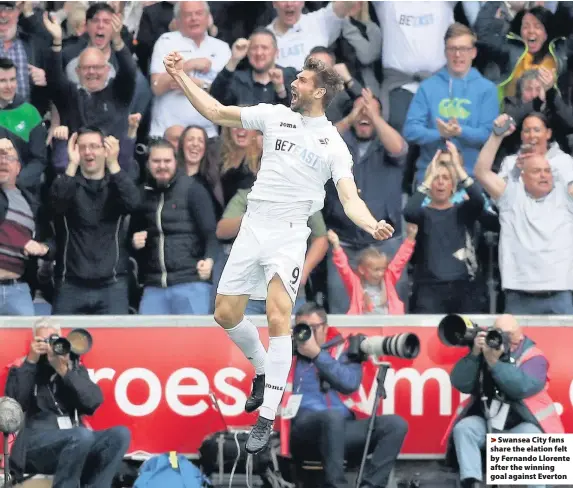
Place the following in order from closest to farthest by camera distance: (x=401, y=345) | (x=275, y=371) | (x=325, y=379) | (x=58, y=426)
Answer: (x=275, y=371) → (x=401, y=345) → (x=58, y=426) → (x=325, y=379)

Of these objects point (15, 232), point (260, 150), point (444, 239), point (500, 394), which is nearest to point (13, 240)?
point (15, 232)

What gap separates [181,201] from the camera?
43.5 feet

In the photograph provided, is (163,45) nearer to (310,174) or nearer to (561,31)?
(561,31)

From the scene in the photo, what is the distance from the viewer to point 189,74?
14.4m

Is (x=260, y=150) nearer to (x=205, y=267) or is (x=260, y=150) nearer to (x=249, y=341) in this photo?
(x=205, y=267)

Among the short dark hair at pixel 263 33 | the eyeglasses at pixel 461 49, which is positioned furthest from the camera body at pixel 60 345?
the eyeglasses at pixel 461 49

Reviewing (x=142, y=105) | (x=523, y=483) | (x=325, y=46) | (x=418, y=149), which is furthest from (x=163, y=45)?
(x=523, y=483)

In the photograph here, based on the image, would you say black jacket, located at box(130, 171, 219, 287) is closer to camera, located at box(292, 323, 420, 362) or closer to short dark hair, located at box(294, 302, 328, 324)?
short dark hair, located at box(294, 302, 328, 324)

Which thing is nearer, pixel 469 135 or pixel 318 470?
pixel 318 470

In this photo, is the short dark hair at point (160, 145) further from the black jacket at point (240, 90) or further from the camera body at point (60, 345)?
the camera body at point (60, 345)

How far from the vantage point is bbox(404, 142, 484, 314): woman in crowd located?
13320mm

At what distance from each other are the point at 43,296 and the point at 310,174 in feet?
14.6

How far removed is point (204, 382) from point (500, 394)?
242 cm

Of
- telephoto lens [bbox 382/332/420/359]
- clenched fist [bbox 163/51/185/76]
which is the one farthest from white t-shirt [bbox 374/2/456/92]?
clenched fist [bbox 163/51/185/76]
